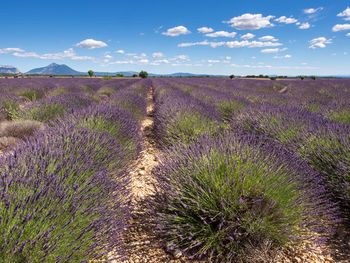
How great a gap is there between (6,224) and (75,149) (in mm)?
1156

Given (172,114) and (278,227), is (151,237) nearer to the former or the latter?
(278,227)

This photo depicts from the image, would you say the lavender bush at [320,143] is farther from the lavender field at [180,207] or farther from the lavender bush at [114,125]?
the lavender bush at [114,125]

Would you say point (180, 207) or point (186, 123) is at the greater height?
point (186, 123)

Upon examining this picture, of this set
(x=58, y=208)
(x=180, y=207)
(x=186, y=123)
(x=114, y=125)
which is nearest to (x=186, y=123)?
(x=186, y=123)

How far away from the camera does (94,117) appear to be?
3.49 meters

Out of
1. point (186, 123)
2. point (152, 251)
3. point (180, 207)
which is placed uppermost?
point (186, 123)

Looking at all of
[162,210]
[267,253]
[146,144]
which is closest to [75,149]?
[162,210]

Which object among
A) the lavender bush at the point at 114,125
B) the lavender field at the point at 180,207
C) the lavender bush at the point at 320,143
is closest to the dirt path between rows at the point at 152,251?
the lavender field at the point at 180,207

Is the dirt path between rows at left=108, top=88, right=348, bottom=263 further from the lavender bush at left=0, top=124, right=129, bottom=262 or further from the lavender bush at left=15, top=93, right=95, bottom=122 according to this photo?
the lavender bush at left=15, top=93, right=95, bottom=122

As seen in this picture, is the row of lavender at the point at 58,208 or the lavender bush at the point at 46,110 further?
the lavender bush at the point at 46,110

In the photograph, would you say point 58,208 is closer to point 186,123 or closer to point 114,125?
point 114,125

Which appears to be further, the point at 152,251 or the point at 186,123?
the point at 186,123

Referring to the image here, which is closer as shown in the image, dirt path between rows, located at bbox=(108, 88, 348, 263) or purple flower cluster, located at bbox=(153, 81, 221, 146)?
dirt path between rows, located at bbox=(108, 88, 348, 263)

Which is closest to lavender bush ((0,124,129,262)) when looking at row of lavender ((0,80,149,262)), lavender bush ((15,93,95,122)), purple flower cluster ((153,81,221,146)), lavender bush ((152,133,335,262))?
row of lavender ((0,80,149,262))
